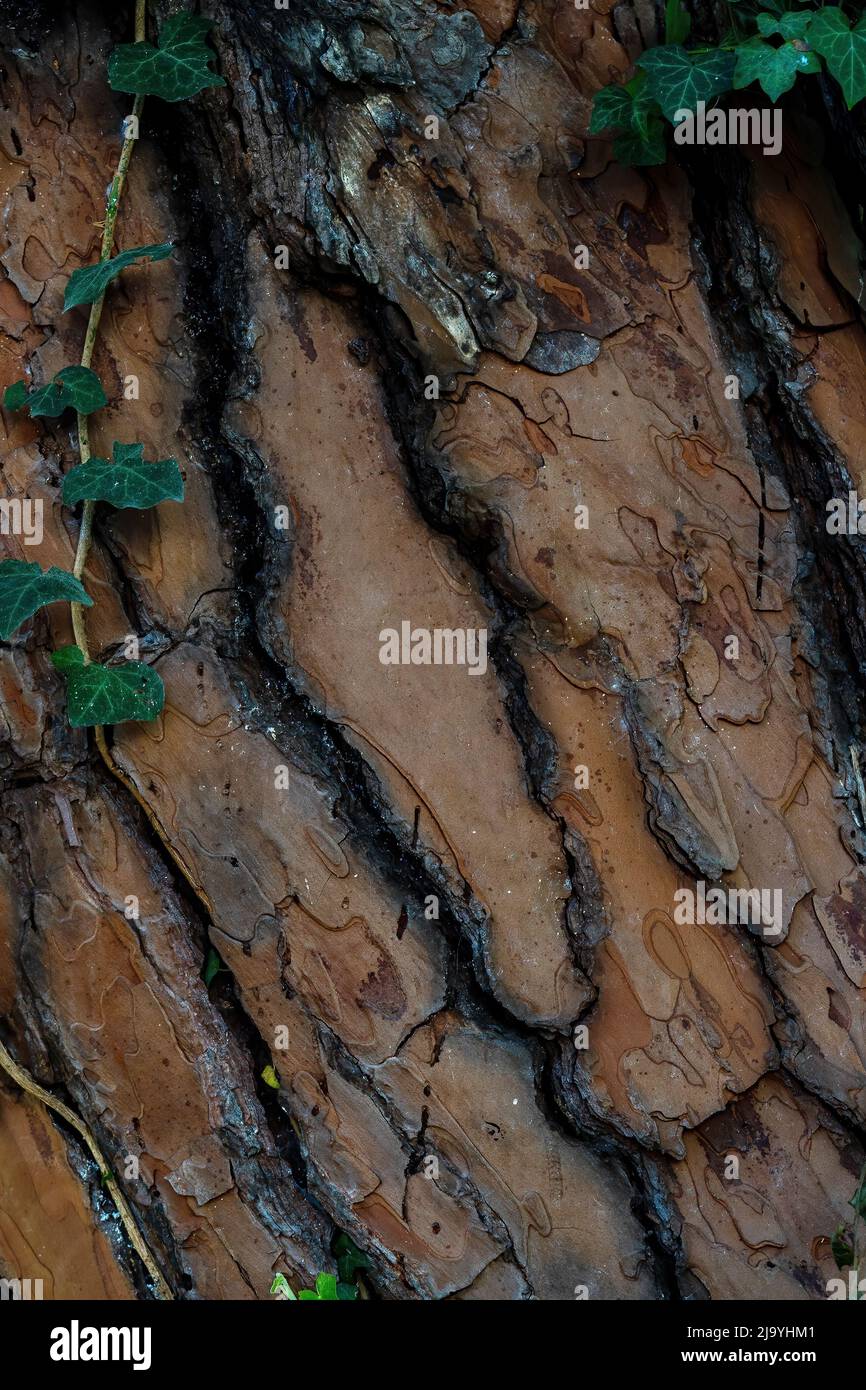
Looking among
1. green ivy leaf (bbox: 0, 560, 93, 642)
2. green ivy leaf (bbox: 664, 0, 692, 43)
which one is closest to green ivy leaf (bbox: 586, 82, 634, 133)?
green ivy leaf (bbox: 664, 0, 692, 43)

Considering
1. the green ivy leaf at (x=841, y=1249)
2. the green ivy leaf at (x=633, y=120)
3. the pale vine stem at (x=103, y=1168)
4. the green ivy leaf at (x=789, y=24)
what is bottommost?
the green ivy leaf at (x=841, y=1249)

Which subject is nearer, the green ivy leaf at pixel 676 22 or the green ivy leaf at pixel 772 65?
the green ivy leaf at pixel 772 65

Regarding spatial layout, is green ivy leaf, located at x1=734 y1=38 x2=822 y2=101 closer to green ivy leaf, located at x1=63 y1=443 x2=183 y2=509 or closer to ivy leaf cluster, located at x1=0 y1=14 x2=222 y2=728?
ivy leaf cluster, located at x1=0 y1=14 x2=222 y2=728

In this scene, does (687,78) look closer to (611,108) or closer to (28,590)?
(611,108)

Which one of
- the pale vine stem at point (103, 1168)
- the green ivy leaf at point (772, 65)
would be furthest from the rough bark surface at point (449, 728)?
the green ivy leaf at point (772, 65)

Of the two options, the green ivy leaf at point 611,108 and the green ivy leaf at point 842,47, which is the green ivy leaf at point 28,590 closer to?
the green ivy leaf at point 611,108

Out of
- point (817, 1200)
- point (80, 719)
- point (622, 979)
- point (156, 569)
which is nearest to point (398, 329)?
point (156, 569)

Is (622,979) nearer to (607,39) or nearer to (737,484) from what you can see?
(737,484)
